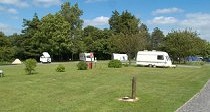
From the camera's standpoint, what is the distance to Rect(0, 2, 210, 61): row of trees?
64.4 metres

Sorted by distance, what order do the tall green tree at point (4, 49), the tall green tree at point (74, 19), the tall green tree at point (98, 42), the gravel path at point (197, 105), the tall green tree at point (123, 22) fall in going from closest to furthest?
1. the gravel path at point (197, 105)
2. the tall green tree at point (4, 49)
3. the tall green tree at point (74, 19)
4. the tall green tree at point (98, 42)
5. the tall green tree at point (123, 22)

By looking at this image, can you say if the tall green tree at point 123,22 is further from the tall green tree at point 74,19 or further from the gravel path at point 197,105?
the gravel path at point 197,105

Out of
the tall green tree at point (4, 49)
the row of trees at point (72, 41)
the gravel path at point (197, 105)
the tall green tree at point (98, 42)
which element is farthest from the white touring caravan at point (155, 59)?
the tall green tree at point (98, 42)

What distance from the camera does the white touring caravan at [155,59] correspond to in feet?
168

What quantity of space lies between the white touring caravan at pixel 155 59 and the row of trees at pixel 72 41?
4.83 m

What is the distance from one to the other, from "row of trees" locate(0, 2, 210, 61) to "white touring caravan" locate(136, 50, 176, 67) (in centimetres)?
483

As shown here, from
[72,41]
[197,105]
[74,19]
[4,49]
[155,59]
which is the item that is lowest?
[197,105]

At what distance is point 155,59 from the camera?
51531mm

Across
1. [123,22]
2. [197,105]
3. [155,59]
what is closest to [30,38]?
[123,22]

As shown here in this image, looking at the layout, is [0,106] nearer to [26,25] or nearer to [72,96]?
[72,96]

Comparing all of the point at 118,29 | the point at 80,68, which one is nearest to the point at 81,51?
the point at 118,29

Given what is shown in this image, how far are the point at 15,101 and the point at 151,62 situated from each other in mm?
39139

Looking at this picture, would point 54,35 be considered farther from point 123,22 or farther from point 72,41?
point 123,22

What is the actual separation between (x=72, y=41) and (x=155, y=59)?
3644 cm
